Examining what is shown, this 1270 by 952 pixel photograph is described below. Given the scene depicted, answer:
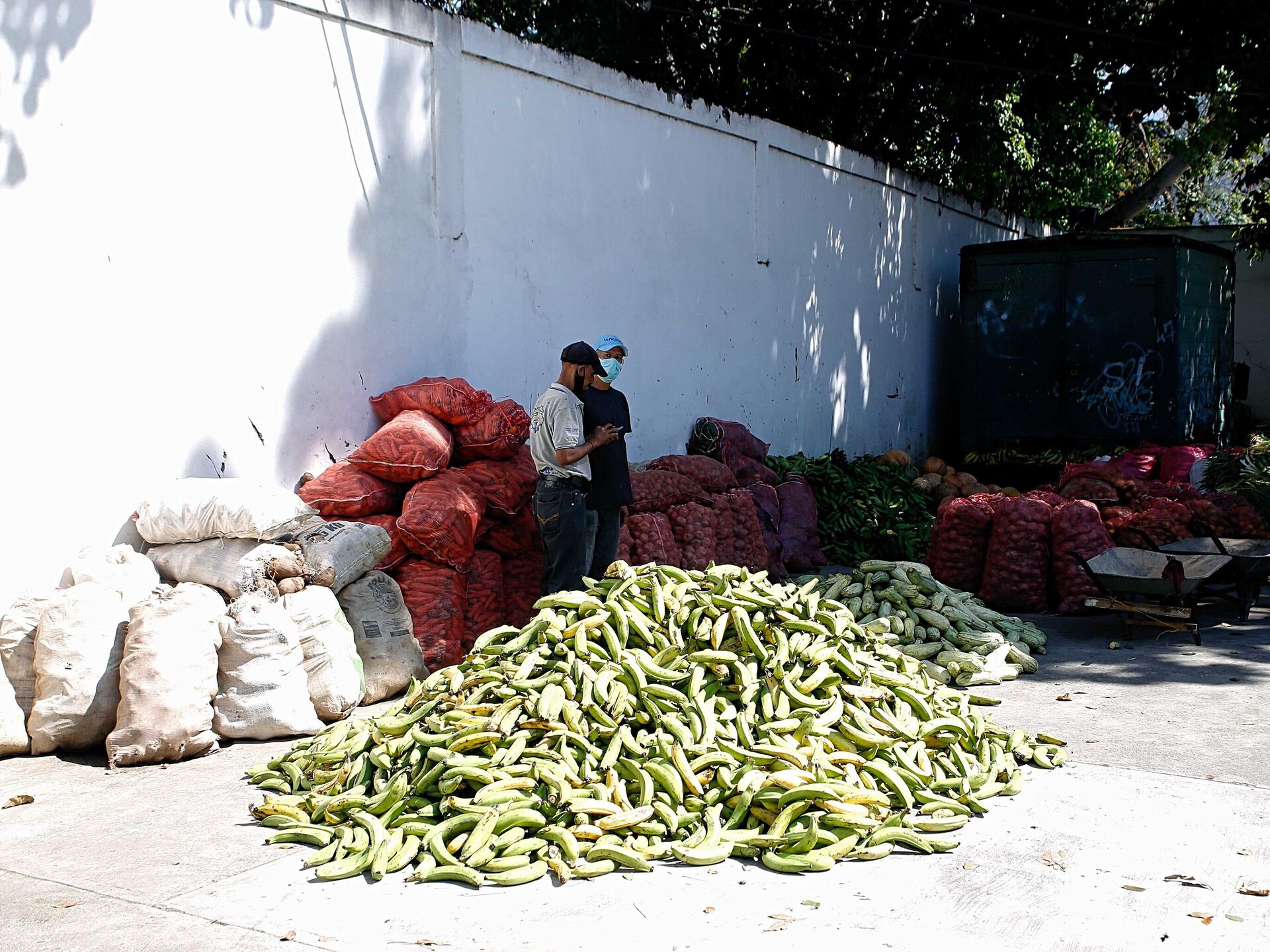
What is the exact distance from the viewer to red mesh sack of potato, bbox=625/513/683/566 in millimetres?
8453

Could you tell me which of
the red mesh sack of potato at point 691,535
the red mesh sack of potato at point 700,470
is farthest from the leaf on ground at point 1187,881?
the red mesh sack of potato at point 700,470

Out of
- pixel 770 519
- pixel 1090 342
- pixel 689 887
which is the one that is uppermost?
pixel 1090 342

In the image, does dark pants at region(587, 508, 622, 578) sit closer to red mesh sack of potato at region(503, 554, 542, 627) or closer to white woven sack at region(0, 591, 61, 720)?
red mesh sack of potato at region(503, 554, 542, 627)

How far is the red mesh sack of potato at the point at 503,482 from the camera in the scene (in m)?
7.55

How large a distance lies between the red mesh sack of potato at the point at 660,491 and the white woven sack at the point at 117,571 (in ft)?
11.5

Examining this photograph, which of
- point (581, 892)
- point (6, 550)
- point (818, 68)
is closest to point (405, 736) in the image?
point (581, 892)

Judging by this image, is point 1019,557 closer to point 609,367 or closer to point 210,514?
point 609,367

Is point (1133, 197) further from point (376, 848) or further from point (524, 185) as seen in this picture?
point (376, 848)

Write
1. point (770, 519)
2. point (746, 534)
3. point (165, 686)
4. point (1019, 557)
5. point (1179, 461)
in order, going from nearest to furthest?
1. point (165, 686)
2. point (1019, 557)
3. point (746, 534)
4. point (770, 519)
5. point (1179, 461)

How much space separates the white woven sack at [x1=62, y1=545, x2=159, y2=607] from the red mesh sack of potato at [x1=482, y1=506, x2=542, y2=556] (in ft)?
6.95

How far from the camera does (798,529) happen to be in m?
10.9

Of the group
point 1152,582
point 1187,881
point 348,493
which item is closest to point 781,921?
point 1187,881

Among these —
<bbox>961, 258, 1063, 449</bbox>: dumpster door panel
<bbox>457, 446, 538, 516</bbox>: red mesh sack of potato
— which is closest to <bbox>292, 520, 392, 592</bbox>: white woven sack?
<bbox>457, 446, 538, 516</bbox>: red mesh sack of potato

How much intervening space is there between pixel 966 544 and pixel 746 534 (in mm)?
1754
